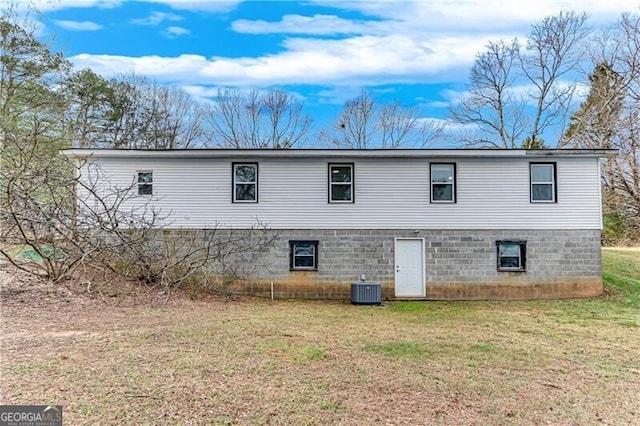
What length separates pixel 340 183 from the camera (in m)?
12.4

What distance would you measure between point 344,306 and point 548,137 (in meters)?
22.1

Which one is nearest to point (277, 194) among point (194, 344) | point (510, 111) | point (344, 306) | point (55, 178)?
point (344, 306)

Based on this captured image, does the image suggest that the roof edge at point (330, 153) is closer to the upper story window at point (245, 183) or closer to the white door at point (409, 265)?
the upper story window at point (245, 183)

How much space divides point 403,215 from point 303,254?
325 centimetres

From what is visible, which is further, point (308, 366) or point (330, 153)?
point (330, 153)

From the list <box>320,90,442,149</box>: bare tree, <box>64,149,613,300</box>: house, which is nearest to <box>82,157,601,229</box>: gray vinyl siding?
<box>64,149,613,300</box>: house

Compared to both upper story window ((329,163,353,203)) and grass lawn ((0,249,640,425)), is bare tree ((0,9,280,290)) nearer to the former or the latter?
grass lawn ((0,249,640,425))

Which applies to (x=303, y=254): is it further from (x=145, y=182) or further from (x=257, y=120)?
(x=257, y=120)

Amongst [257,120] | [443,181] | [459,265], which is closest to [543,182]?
[443,181]

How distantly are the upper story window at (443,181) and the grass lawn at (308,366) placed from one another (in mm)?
4225

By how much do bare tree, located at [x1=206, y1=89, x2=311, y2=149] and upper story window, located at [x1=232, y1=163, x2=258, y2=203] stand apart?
13499 mm

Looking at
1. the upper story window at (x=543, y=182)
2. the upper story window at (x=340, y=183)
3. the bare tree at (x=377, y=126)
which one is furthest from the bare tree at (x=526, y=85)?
the upper story window at (x=340, y=183)

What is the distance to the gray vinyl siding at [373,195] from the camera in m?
12.3

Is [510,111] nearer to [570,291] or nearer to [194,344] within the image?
[570,291]
